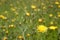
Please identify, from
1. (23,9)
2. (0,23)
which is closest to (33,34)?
(0,23)

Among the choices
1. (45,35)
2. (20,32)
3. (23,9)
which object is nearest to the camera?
(45,35)

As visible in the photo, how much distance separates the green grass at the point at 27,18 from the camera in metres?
2.51

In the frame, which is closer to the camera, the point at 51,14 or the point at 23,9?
the point at 51,14

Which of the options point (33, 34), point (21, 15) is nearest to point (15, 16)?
point (21, 15)

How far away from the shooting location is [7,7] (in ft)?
12.5

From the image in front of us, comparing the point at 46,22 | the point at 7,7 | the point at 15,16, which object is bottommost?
the point at 46,22

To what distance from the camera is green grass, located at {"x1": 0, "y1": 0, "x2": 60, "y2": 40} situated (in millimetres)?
2510

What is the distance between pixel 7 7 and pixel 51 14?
892 mm

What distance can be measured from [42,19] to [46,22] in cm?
12

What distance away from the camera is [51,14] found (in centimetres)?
322

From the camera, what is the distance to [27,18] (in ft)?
10.2

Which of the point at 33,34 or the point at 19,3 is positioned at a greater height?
the point at 19,3

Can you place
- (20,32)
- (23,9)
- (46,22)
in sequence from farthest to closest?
1. (23,9)
2. (46,22)
3. (20,32)

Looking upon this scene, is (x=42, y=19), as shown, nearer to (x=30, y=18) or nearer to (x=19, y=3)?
(x=30, y=18)
